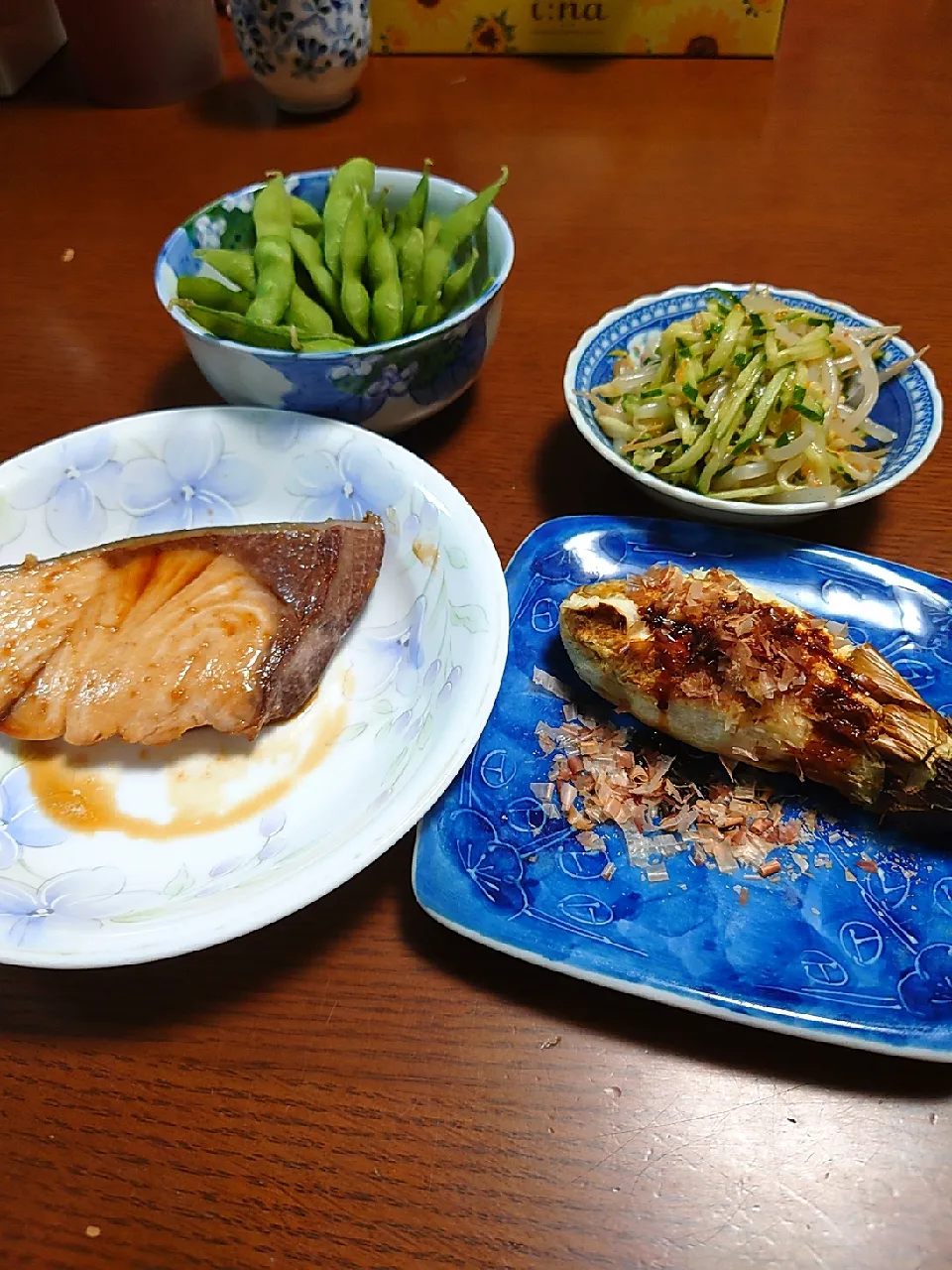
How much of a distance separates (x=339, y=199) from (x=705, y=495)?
0.95 meters

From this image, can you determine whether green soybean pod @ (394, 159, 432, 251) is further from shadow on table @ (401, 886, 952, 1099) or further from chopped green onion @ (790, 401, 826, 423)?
shadow on table @ (401, 886, 952, 1099)

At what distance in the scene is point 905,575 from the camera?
1.45m

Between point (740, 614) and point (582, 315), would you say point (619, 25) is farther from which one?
point (740, 614)

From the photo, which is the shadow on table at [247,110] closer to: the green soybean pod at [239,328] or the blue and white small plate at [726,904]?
the green soybean pod at [239,328]

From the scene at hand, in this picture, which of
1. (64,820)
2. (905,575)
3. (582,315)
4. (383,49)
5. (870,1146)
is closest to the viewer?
(870,1146)

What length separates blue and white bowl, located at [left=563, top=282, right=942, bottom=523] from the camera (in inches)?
56.9

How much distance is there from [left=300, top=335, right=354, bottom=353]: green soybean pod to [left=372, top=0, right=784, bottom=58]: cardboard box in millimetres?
2042

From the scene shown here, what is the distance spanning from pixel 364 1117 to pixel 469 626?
65 cm

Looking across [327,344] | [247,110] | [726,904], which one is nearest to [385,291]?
[327,344]

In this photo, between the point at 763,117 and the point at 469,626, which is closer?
the point at 469,626

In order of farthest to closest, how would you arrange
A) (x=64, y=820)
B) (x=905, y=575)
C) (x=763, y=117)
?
(x=763, y=117)
(x=905, y=575)
(x=64, y=820)

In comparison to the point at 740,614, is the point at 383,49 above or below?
above

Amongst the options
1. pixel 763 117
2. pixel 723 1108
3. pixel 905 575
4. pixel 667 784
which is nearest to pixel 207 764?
pixel 667 784

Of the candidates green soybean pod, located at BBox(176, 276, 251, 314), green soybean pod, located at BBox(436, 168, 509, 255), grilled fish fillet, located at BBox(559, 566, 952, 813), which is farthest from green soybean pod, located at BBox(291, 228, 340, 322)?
grilled fish fillet, located at BBox(559, 566, 952, 813)
